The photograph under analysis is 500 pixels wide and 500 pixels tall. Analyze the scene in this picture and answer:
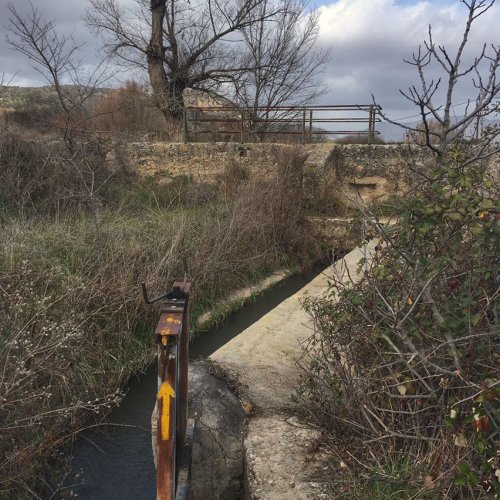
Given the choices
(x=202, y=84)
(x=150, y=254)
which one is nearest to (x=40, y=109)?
(x=202, y=84)

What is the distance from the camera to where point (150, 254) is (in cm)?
705

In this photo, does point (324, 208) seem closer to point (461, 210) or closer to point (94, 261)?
point (94, 261)

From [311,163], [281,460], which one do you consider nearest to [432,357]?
[281,460]

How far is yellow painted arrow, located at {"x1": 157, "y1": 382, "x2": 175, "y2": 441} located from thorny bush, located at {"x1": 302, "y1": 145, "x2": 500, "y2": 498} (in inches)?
38.3

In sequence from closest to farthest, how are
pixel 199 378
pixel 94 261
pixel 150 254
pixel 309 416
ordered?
1. pixel 309 416
2. pixel 199 378
3. pixel 94 261
4. pixel 150 254

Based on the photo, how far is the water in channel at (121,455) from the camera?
4.11 meters

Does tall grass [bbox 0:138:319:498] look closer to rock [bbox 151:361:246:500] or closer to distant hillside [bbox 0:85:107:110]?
rock [bbox 151:361:246:500]

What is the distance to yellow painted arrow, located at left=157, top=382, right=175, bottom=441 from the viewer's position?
220 cm

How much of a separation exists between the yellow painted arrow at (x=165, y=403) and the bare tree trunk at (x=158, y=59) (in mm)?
14865

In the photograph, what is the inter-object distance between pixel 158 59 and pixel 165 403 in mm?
15643

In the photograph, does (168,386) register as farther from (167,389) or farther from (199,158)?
(199,158)

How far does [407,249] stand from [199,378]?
168cm

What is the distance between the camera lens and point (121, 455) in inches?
180

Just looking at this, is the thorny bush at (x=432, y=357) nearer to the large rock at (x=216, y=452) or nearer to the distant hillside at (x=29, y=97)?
the large rock at (x=216, y=452)
